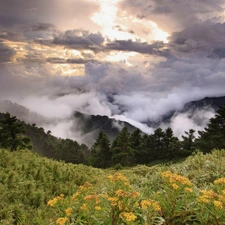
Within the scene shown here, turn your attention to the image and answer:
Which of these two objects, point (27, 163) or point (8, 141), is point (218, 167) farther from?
point (8, 141)

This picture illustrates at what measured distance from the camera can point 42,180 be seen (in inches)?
428

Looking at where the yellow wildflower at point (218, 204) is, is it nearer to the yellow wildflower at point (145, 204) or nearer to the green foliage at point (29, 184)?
the yellow wildflower at point (145, 204)

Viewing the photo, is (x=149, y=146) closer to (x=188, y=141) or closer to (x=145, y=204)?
(x=188, y=141)

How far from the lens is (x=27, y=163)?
39.3 ft

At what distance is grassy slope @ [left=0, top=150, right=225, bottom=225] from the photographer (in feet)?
25.3

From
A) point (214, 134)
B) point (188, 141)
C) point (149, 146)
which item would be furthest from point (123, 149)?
point (214, 134)

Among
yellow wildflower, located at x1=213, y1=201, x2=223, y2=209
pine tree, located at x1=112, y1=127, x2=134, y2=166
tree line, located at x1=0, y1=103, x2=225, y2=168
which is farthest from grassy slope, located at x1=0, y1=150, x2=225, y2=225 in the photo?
pine tree, located at x1=112, y1=127, x2=134, y2=166

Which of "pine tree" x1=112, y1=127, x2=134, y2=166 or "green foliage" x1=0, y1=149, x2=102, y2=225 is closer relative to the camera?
"green foliage" x1=0, y1=149, x2=102, y2=225

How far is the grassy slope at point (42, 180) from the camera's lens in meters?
7.70

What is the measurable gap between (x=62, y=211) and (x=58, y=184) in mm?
6931

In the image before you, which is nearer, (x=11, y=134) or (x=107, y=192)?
(x=107, y=192)

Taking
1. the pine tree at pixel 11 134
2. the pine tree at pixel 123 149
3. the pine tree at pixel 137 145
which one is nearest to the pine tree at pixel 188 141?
the pine tree at pixel 137 145

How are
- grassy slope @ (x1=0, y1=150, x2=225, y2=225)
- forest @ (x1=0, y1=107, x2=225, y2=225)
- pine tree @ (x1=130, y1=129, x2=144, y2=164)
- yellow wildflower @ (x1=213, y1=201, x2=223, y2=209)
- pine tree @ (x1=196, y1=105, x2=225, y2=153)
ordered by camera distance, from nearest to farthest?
yellow wildflower @ (x1=213, y1=201, x2=223, y2=209) < forest @ (x1=0, y1=107, x2=225, y2=225) < grassy slope @ (x1=0, y1=150, x2=225, y2=225) < pine tree @ (x1=196, y1=105, x2=225, y2=153) < pine tree @ (x1=130, y1=129, x2=144, y2=164)

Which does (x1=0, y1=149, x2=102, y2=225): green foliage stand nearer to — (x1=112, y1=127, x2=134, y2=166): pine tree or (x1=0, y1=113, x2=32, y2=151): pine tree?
(x1=0, y1=113, x2=32, y2=151): pine tree
